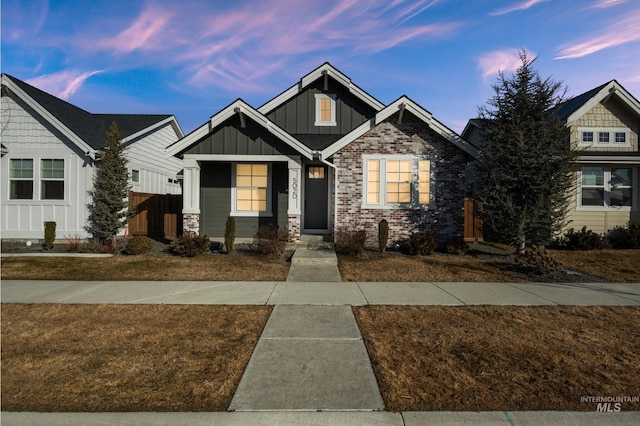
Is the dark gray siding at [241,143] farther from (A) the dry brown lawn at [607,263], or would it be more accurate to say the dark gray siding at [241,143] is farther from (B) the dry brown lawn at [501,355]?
(A) the dry brown lawn at [607,263]

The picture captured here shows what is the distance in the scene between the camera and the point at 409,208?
12.5 m

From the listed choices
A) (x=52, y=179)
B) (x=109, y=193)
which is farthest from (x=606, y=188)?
(x=52, y=179)

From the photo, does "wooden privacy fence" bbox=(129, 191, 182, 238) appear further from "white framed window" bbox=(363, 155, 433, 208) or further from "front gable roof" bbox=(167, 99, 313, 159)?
"white framed window" bbox=(363, 155, 433, 208)

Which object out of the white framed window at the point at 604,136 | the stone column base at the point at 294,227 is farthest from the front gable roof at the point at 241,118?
the white framed window at the point at 604,136

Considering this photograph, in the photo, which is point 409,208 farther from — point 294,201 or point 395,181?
point 294,201

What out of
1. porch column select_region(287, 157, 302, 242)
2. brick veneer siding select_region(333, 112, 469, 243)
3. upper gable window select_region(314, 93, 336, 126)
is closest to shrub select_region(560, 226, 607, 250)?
brick veneer siding select_region(333, 112, 469, 243)

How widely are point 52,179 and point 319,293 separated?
41.4ft

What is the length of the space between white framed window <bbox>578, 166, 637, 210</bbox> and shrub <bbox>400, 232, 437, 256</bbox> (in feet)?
26.1

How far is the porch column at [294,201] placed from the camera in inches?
469

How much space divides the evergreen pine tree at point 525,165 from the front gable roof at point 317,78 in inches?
203

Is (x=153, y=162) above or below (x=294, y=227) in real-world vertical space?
above

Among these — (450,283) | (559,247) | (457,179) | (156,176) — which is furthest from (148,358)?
(156,176)

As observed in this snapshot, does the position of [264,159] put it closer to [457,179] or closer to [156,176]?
[457,179]

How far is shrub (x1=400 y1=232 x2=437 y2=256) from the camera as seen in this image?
1106 centimetres
